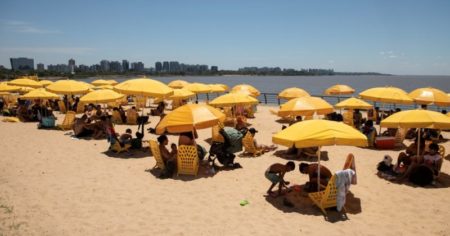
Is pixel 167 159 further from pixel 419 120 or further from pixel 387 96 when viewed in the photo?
pixel 387 96

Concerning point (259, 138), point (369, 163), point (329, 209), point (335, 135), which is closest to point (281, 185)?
point (329, 209)

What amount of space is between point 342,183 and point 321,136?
914 millimetres

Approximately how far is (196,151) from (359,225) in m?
4.04

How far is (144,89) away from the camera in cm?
1223

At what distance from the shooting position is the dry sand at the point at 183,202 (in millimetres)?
5773

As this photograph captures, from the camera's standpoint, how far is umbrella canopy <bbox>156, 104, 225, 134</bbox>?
27.4 feet

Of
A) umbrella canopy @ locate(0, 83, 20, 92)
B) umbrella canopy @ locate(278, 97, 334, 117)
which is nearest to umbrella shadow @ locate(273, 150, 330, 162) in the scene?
umbrella canopy @ locate(278, 97, 334, 117)

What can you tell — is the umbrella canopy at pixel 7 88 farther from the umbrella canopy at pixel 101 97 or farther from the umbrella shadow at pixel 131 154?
the umbrella shadow at pixel 131 154

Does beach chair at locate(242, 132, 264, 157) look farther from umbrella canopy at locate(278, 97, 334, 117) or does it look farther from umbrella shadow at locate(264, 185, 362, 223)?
umbrella shadow at locate(264, 185, 362, 223)

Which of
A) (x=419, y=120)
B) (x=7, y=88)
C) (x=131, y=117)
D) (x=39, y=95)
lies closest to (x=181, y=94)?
(x=131, y=117)

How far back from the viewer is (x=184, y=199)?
23.2ft

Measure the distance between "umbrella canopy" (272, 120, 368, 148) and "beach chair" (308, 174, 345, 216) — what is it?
69cm

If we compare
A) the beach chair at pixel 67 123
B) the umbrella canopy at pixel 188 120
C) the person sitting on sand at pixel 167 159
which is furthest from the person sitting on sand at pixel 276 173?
the beach chair at pixel 67 123

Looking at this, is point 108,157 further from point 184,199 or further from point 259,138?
point 259,138
